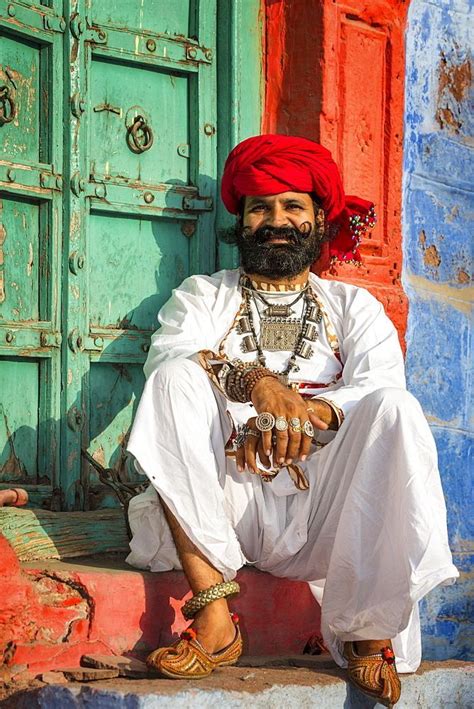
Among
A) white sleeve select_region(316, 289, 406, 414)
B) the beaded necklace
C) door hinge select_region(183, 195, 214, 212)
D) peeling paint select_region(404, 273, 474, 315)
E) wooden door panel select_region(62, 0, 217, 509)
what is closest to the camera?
white sleeve select_region(316, 289, 406, 414)

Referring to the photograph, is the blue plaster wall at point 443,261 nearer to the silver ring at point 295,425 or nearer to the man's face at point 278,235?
the man's face at point 278,235

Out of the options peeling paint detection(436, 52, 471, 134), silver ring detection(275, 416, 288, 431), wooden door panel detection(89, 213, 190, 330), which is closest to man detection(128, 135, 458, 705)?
silver ring detection(275, 416, 288, 431)

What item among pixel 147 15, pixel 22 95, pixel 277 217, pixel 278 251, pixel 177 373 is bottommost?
pixel 177 373

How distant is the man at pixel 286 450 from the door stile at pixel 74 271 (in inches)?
14.5

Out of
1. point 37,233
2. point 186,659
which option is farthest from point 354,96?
point 186,659

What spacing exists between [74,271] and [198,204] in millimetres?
601

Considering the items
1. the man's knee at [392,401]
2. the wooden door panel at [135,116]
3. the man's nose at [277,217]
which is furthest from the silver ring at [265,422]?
the wooden door panel at [135,116]

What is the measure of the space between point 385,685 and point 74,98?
7.62 ft

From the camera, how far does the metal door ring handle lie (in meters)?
4.45

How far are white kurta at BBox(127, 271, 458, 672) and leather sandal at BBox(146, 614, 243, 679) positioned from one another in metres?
0.24

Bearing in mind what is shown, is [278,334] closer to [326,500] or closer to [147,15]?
[326,500]

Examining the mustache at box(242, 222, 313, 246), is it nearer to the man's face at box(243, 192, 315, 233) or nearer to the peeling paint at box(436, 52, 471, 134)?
the man's face at box(243, 192, 315, 233)

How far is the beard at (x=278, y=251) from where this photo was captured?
4.20m

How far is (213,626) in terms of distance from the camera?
10.8 ft
